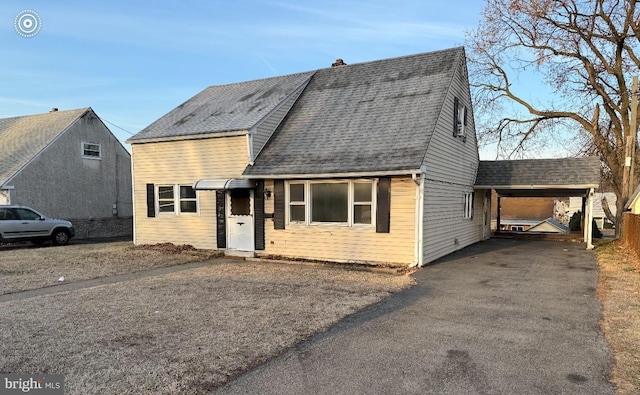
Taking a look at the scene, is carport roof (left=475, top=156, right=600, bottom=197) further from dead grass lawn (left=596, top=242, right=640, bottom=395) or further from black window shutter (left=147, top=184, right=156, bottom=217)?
black window shutter (left=147, top=184, right=156, bottom=217)

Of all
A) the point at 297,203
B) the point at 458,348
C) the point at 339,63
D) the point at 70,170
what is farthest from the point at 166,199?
the point at 458,348

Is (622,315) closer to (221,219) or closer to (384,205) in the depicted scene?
(384,205)

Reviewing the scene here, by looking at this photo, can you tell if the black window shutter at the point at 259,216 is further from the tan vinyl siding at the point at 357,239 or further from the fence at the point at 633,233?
the fence at the point at 633,233

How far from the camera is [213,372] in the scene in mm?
4234

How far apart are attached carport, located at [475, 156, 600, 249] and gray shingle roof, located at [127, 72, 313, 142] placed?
869 cm

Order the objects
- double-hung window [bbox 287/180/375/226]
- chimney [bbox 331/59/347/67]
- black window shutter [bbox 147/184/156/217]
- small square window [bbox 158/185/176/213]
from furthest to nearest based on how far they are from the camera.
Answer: chimney [bbox 331/59/347/67] < black window shutter [bbox 147/184/156/217] < small square window [bbox 158/185/176/213] < double-hung window [bbox 287/180/375/226]

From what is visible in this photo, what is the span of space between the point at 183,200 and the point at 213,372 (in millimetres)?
10946

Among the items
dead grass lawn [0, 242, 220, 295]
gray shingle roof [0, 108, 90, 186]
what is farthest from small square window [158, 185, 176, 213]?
gray shingle roof [0, 108, 90, 186]

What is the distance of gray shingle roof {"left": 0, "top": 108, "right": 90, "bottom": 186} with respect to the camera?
1916 centimetres

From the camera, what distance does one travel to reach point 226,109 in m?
15.5

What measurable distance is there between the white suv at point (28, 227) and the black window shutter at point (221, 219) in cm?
803

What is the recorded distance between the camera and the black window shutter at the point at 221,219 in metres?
13.4

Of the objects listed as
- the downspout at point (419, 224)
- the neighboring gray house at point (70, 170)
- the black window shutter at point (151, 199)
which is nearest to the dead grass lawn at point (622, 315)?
the downspout at point (419, 224)

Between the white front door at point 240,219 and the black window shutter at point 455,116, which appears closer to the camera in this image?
the white front door at point 240,219
